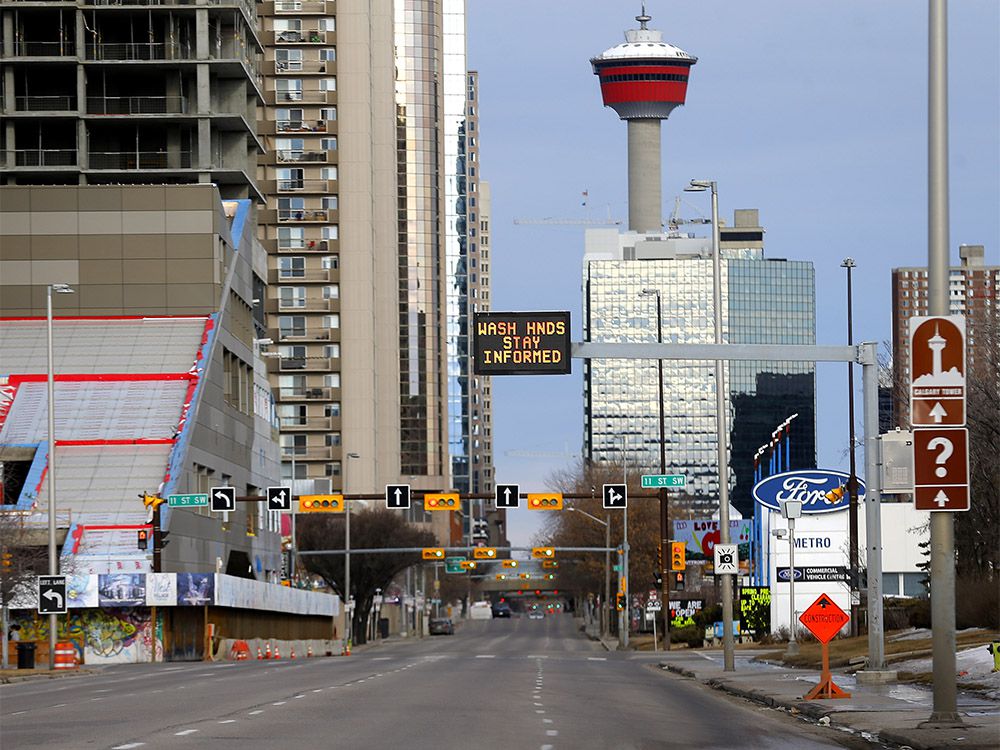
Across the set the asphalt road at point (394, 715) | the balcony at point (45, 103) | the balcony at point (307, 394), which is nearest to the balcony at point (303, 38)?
the balcony at point (307, 394)

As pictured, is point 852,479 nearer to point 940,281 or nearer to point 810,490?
point 810,490

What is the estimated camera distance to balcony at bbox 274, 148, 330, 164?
137 m

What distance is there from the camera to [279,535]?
112m

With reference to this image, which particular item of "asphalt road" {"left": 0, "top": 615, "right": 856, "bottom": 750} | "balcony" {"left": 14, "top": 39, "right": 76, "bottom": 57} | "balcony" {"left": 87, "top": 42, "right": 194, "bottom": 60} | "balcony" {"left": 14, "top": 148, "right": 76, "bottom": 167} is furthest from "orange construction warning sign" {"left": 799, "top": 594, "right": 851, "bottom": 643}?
"balcony" {"left": 14, "top": 39, "right": 76, "bottom": 57}

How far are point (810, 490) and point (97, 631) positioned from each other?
28011 mm

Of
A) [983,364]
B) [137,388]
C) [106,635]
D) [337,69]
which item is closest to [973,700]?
[983,364]

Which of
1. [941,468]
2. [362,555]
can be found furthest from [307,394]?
[941,468]

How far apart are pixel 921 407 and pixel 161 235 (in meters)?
75.4

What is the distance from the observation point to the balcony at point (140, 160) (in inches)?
3883

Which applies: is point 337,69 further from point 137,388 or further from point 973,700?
point 973,700

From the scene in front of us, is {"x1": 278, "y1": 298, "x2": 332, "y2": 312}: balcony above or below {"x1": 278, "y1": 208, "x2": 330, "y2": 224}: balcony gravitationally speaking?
below

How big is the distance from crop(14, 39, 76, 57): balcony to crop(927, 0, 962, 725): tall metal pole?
8167 cm

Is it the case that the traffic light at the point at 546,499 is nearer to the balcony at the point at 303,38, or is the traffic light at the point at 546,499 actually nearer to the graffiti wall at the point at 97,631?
the graffiti wall at the point at 97,631

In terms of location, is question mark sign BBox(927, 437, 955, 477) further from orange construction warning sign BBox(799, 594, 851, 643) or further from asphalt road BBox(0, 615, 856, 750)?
orange construction warning sign BBox(799, 594, 851, 643)
